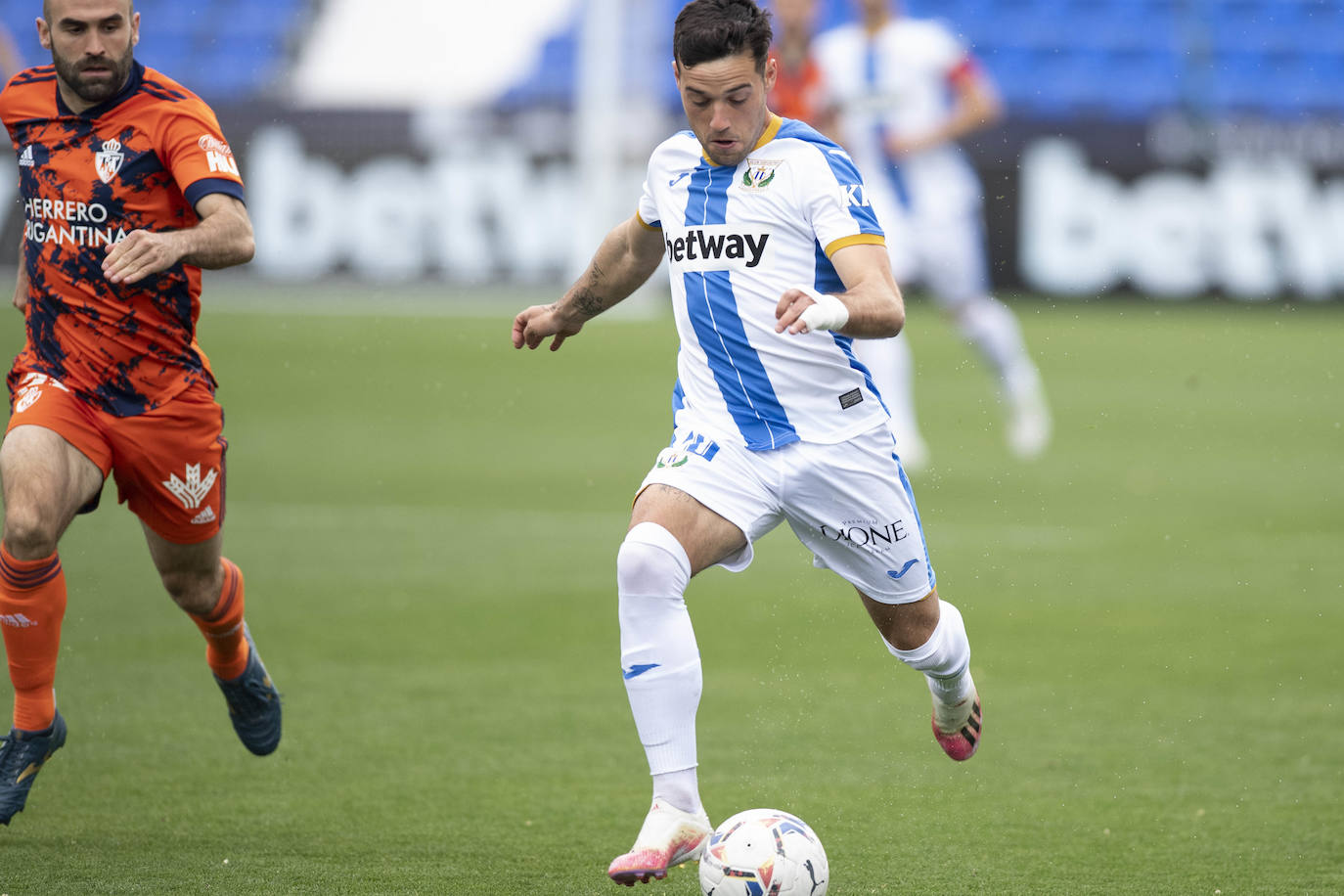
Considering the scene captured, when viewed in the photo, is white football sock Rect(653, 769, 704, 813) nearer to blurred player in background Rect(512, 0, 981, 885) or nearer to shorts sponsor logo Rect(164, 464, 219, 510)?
blurred player in background Rect(512, 0, 981, 885)

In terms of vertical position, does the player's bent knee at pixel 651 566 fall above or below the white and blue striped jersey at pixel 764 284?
below

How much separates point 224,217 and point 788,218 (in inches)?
56.4

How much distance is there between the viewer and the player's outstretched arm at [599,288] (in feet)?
14.9

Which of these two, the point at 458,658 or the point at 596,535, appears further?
the point at 596,535

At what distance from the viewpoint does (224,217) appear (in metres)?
4.36

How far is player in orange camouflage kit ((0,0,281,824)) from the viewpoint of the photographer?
430 centimetres

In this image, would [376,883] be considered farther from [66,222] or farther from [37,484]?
[66,222]

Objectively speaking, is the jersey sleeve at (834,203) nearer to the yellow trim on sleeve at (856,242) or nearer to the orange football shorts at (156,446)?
the yellow trim on sleeve at (856,242)

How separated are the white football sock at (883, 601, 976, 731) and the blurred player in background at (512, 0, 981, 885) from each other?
18 centimetres

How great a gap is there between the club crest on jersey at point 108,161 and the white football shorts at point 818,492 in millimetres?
1614

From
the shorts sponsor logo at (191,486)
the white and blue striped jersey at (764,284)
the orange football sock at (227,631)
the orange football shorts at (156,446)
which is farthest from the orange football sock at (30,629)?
the white and blue striped jersey at (764,284)

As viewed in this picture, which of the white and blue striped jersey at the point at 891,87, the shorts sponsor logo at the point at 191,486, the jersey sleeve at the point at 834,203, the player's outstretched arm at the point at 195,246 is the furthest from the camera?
the white and blue striped jersey at the point at 891,87

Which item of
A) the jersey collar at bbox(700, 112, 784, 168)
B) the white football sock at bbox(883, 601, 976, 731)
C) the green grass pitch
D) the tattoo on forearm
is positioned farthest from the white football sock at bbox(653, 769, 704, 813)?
the jersey collar at bbox(700, 112, 784, 168)

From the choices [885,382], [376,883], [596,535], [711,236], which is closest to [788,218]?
[711,236]
